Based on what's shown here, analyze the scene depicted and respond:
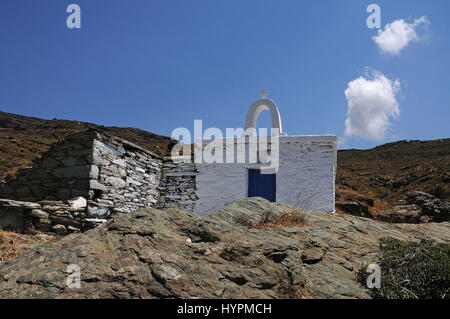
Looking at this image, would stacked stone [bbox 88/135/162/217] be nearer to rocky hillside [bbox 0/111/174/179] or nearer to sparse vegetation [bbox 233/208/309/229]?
rocky hillside [bbox 0/111/174/179]

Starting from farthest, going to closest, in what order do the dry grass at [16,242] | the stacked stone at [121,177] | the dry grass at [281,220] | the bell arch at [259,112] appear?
1. the bell arch at [259,112]
2. the stacked stone at [121,177]
3. the dry grass at [281,220]
4. the dry grass at [16,242]

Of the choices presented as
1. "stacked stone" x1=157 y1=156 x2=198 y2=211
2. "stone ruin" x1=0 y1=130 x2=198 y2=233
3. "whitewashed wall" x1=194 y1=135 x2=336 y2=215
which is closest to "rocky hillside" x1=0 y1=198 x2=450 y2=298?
"stone ruin" x1=0 y1=130 x2=198 y2=233

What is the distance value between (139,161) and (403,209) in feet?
39.4

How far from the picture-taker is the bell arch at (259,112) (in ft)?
43.3

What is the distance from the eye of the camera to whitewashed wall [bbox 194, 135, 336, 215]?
11984 mm

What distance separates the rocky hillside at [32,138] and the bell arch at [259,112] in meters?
6.26

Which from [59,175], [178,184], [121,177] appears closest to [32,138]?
[178,184]

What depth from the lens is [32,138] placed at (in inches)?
1113

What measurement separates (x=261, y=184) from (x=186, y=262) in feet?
29.5

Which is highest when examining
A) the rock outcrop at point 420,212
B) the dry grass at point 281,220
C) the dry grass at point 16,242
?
the dry grass at point 281,220

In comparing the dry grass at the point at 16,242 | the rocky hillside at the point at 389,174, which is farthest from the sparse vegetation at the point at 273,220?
the rocky hillside at the point at 389,174

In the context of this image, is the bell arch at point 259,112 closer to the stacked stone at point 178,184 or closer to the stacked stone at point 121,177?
the stacked stone at point 178,184

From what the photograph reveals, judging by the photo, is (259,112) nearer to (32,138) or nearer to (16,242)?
(16,242)
